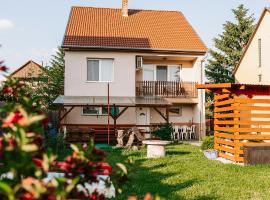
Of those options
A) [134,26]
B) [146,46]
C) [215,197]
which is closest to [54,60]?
[134,26]

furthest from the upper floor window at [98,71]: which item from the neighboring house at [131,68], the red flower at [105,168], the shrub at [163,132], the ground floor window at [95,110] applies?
the red flower at [105,168]

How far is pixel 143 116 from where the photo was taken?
28359 millimetres

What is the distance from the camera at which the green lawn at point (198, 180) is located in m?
9.55

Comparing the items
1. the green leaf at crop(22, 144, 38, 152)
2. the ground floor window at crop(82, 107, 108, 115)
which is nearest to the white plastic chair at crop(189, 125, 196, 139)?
the ground floor window at crop(82, 107, 108, 115)

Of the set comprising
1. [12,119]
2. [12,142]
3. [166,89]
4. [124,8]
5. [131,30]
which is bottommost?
[12,142]

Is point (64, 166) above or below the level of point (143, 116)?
below

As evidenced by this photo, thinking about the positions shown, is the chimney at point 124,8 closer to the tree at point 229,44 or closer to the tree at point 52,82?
the tree at point 52,82

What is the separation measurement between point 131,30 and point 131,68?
4388mm

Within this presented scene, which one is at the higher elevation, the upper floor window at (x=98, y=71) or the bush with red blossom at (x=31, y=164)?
the upper floor window at (x=98, y=71)

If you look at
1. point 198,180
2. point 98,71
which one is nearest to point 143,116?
point 98,71

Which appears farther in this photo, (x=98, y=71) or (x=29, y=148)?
(x=98, y=71)

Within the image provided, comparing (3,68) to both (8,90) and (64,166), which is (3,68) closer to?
(8,90)

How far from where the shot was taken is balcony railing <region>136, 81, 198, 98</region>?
28.0 m

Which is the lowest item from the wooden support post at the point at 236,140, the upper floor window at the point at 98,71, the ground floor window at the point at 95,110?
the wooden support post at the point at 236,140
